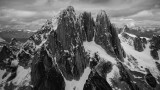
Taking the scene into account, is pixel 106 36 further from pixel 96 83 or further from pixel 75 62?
pixel 96 83

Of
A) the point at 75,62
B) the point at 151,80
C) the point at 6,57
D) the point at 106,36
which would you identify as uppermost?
the point at 106,36

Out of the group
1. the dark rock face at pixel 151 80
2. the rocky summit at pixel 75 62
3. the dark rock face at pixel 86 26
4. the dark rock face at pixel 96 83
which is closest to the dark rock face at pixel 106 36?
the rocky summit at pixel 75 62

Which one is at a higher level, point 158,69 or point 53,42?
point 53,42

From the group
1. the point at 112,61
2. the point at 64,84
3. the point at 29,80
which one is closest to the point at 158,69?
the point at 112,61

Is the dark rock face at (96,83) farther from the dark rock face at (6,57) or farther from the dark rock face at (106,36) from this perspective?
the dark rock face at (6,57)

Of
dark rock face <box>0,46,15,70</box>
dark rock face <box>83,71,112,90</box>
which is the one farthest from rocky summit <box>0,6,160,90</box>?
dark rock face <box>0,46,15,70</box>

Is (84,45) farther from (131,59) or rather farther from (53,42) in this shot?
(131,59)

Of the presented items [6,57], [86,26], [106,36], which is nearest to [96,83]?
Answer: [106,36]

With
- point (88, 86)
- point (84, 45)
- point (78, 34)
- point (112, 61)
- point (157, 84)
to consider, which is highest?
point (78, 34)
